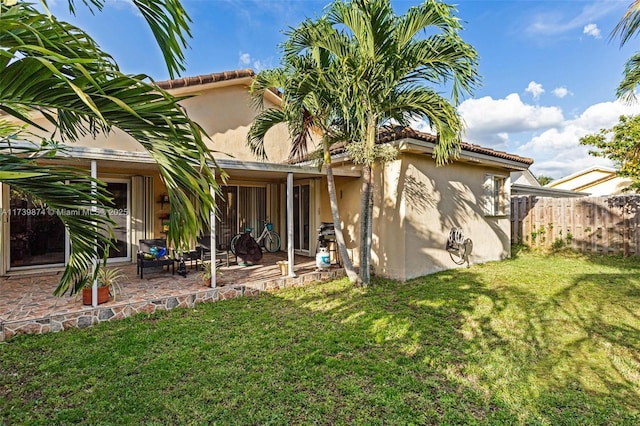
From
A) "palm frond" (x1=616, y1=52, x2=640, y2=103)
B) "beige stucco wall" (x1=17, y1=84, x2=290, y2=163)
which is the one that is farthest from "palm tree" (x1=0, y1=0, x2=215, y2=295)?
"palm frond" (x1=616, y1=52, x2=640, y2=103)

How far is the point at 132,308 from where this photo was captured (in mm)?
6379

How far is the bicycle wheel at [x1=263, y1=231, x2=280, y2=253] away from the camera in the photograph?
13.3 meters

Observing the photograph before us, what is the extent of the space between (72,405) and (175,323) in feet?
7.91

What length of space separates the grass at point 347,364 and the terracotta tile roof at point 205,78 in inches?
289

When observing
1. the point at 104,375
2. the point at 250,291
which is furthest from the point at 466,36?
the point at 104,375

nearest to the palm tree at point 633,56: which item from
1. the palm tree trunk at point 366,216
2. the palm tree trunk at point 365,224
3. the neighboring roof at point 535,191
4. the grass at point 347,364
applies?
the grass at point 347,364

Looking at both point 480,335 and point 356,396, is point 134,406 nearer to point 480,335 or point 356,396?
point 356,396

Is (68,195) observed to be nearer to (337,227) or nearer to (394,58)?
(337,227)

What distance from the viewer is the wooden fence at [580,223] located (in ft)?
38.3

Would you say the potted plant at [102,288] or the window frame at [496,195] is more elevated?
the window frame at [496,195]

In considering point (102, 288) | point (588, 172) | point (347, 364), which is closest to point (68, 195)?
point (347, 364)

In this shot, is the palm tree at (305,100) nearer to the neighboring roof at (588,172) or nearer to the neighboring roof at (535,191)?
the neighboring roof at (535,191)

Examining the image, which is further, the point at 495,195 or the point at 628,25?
the point at 495,195

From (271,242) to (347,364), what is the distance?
30.0ft
